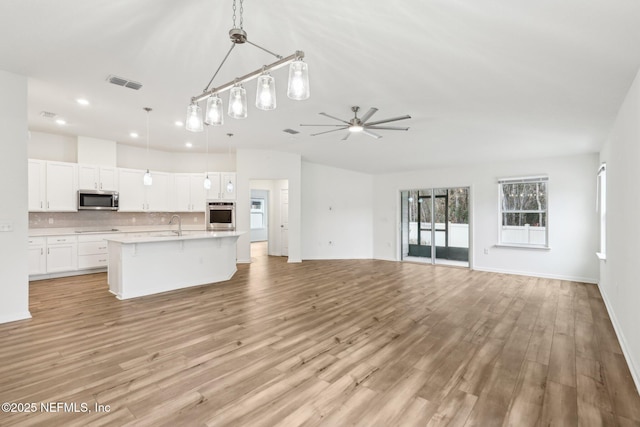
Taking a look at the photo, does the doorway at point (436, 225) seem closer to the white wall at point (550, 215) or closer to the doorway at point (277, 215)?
the white wall at point (550, 215)

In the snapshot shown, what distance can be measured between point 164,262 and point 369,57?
4.40m

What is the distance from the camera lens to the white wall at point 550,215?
6.05 meters

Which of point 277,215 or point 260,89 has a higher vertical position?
point 260,89

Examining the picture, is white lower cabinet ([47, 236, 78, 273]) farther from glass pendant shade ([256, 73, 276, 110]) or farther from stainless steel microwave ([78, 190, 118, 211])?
glass pendant shade ([256, 73, 276, 110])

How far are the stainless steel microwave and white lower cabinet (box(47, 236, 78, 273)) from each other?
720mm

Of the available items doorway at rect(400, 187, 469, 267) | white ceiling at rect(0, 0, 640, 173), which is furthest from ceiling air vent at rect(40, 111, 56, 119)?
doorway at rect(400, 187, 469, 267)

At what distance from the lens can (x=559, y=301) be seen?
466 cm

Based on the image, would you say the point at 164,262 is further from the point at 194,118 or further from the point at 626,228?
the point at 626,228

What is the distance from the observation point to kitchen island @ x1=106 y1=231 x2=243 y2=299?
14.9 ft

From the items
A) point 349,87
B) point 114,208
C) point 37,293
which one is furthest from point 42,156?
point 349,87

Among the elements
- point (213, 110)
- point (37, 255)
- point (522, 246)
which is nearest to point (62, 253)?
point (37, 255)

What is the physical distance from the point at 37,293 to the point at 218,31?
17.1ft

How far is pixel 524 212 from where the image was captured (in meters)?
6.75

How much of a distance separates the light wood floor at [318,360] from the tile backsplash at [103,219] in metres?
2.06
